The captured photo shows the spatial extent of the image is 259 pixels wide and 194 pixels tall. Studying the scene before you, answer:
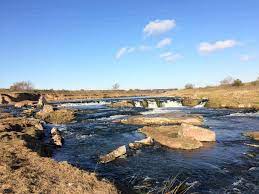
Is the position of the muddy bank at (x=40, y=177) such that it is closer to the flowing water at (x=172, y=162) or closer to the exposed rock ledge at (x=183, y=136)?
the flowing water at (x=172, y=162)


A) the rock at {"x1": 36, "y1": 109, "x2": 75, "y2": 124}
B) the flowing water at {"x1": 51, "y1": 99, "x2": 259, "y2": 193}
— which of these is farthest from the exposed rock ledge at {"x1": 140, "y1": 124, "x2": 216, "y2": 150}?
the rock at {"x1": 36, "y1": 109, "x2": 75, "y2": 124}

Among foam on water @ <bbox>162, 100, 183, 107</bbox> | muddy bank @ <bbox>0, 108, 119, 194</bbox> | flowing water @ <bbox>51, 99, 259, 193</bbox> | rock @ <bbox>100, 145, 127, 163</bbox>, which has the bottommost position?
flowing water @ <bbox>51, 99, 259, 193</bbox>

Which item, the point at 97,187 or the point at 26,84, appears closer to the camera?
the point at 97,187

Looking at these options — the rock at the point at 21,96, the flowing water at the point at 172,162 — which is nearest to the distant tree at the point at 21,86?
the rock at the point at 21,96

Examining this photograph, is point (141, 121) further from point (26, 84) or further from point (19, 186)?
point (26, 84)

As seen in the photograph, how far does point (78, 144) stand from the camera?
2602 centimetres

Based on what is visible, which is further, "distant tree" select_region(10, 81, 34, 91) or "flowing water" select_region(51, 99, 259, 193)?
"distant tree" select_region(10, 81, 34, 91)

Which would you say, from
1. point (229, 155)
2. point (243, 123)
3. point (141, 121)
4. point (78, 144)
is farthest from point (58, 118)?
point (229, 155)

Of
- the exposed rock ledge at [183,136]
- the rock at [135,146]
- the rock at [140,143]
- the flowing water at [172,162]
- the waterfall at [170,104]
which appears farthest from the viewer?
the waterfall at [170,104]

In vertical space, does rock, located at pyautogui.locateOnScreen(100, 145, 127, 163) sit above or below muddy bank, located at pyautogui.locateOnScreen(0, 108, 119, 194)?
below

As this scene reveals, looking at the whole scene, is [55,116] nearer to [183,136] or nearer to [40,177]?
[183,136]

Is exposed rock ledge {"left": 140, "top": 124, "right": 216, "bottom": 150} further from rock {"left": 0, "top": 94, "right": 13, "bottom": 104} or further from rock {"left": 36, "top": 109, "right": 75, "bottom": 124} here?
rock {"left": 0, "top": 94, "right": 13, "bottom": 104}

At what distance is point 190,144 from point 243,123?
15682 millimetres

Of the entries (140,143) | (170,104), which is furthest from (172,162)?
(170,104)
